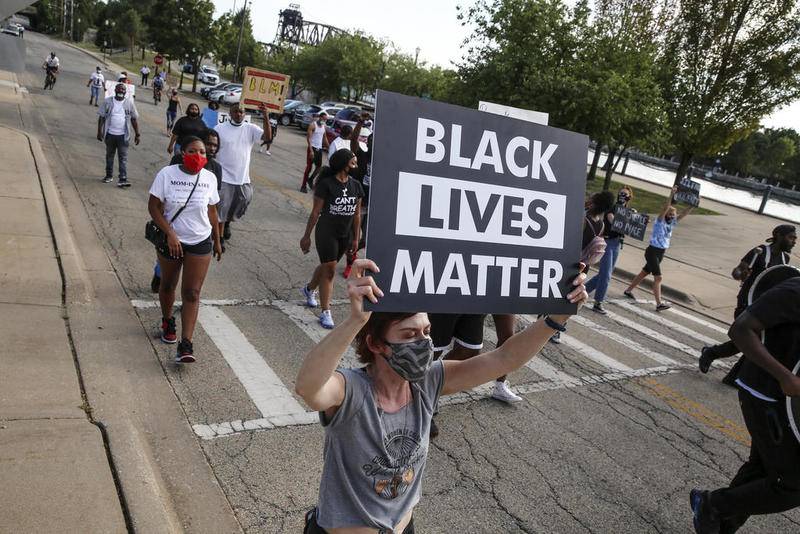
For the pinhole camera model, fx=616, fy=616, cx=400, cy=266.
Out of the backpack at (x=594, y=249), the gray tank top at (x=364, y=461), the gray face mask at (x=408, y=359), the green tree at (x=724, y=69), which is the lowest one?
the gray tank top at (x=364, y=461)

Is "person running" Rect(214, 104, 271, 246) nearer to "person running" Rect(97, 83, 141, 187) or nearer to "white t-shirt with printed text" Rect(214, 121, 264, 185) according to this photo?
"white t-shirt with printed text" Rect(214, 121, 264, 185)

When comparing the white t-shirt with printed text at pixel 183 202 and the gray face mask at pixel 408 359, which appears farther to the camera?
the white t-shirt with printed text at pixel 183 202

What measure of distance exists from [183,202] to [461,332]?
8.52ft

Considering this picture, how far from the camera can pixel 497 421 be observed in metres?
5.40

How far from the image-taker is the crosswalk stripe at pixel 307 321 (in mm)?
6350

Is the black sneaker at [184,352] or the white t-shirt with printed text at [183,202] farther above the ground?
the white t-shirt with printed text at [183,202]

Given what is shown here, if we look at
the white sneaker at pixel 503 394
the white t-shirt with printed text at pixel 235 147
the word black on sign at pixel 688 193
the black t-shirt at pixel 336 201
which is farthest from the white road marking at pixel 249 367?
the word black on sign at pixel 688 193

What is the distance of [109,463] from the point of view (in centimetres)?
372

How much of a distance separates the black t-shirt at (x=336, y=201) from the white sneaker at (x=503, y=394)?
237cm

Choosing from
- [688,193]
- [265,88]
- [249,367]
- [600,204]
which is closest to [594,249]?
[600,204]

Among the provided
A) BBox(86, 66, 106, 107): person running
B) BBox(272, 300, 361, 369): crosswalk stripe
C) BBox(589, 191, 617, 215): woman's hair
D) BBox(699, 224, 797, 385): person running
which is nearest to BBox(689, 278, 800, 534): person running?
BBox(699, 224, 797, 385): person running

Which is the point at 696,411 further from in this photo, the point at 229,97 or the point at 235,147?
the point at 229,97

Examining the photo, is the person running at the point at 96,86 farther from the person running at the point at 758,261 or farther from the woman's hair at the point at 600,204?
the person running at the point at 758,261

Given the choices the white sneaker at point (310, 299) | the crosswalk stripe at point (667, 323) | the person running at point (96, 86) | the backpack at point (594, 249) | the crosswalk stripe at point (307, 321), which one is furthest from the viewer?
the person running at point (96, 86)
